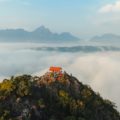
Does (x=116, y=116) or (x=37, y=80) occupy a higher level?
(x=37, y=80)

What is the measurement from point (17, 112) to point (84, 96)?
16.3 m

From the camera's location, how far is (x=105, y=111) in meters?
94.8

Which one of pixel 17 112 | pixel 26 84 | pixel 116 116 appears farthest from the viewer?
pixel 116 116

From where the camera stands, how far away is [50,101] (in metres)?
88.7

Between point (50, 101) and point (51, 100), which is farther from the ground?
point (51, 100)

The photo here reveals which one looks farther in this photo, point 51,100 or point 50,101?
point 51,100

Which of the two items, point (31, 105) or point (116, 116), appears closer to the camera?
point (31, 105)

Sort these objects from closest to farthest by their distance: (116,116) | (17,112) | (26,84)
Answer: (17,112) → (26,84) → (116,116)

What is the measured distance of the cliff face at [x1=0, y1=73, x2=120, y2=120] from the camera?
3305 inches

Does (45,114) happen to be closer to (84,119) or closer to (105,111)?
(84,119)

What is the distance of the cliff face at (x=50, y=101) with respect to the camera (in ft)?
275

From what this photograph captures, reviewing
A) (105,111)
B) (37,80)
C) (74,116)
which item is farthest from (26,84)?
(105,111)

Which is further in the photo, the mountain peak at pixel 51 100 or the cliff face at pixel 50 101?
the mountain peak at pixel 51 100

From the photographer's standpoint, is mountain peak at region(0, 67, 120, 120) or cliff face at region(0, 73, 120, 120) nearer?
cliff face at region(0, 73, 120, 120)
